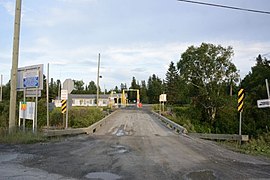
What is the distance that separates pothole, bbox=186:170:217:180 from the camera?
722cm

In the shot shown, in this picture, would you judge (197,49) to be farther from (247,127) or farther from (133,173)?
(133,173)

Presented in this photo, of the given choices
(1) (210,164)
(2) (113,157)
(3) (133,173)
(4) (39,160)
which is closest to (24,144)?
(4) (39,160)

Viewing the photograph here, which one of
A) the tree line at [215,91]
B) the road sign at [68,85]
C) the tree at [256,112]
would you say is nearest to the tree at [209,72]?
the tree line at [215,91]

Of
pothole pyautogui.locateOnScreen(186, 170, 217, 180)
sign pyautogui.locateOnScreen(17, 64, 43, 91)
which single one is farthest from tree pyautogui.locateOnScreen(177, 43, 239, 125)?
pothole pyautogui.locateOnScreen(186, 170, 217, 180)

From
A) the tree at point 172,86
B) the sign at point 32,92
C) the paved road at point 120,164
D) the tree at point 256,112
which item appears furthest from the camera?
the tree at point 172,86

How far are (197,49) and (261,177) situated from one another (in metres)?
Result: 40.6

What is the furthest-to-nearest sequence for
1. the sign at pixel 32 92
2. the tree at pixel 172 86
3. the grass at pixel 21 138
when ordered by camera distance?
1. the tree at pixel 172 86
2. the sign at pixel 32 92
3. the grass at pixel 21 138

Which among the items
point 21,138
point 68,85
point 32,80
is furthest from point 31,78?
point 21,138

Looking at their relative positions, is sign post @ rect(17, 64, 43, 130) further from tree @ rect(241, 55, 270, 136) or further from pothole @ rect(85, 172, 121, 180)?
tree @ rect(241, 55, 270, 136)

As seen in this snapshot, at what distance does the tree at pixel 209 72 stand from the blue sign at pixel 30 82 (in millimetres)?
33570

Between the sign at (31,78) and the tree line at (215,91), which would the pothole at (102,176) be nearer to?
the sign at (31,78)

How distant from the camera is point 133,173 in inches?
298

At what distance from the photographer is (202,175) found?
746 cm

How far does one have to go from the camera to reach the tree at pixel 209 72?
45.9 metres
